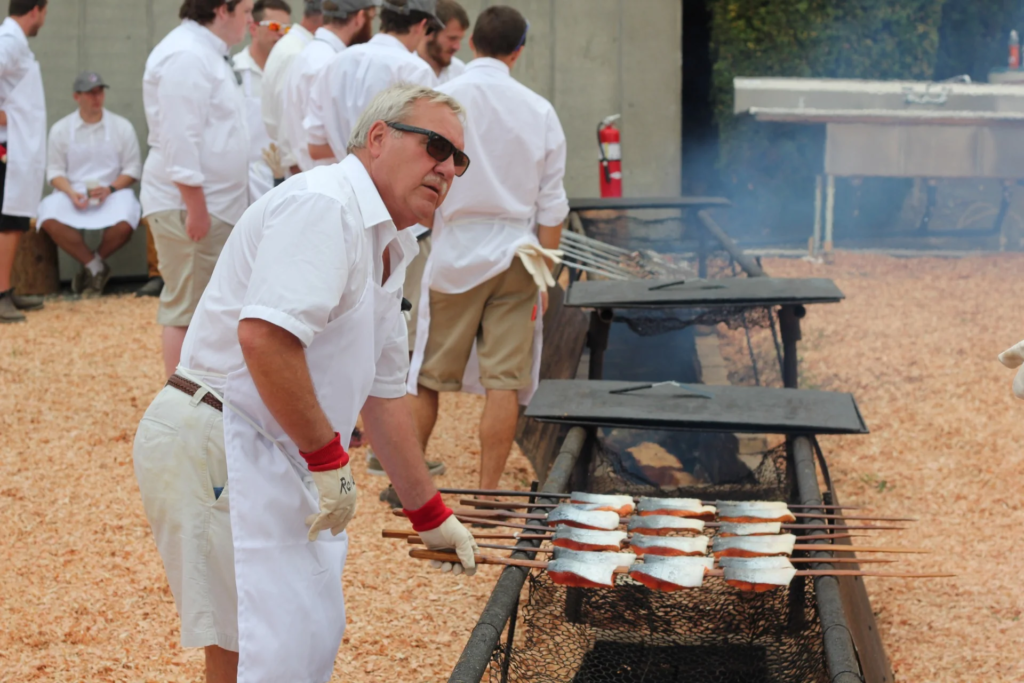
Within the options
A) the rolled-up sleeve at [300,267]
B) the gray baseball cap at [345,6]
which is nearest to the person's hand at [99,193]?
the gray baseball cap at [345,6]

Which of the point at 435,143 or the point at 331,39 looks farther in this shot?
the point at 331,39

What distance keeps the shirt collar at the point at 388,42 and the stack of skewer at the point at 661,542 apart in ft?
8.52

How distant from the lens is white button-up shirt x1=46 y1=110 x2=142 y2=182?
9383mm

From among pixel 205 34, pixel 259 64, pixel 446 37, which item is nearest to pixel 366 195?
pixel 205 34

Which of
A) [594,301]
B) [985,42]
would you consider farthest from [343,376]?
[985,42]

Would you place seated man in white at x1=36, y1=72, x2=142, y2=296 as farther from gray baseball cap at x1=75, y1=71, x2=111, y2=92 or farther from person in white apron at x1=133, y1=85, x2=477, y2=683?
person in white apron at x1=133, y1=85, x2=477, y2=683

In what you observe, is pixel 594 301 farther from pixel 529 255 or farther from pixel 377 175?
pixel 377 175

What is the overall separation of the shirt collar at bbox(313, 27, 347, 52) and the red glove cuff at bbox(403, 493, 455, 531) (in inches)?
140

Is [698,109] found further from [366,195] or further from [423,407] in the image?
[366,195]

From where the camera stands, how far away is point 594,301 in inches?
195

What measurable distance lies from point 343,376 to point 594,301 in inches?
109

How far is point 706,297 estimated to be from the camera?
4.81m

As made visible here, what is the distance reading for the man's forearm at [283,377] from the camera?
81.1 inches

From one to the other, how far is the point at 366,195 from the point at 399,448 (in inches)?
25.6
